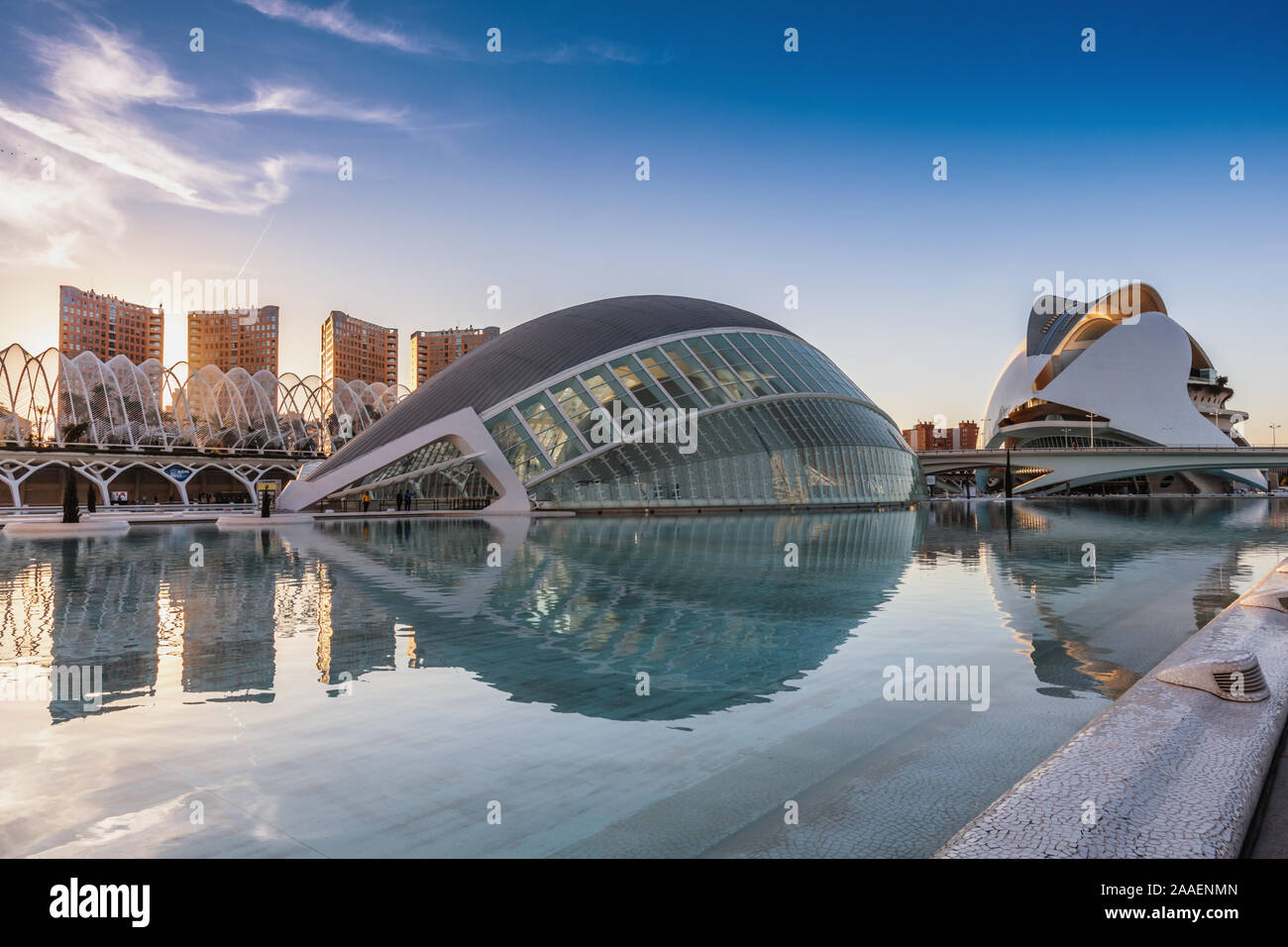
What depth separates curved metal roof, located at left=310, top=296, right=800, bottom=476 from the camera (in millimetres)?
38844

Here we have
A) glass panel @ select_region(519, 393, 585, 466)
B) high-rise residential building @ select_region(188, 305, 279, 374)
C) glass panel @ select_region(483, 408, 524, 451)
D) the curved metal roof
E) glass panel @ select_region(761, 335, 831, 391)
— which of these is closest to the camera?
glass panel @ select_region(519, 393, 585, 466)

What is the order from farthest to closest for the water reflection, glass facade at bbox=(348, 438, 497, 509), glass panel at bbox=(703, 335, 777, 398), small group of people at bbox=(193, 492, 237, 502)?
small group of people at bbox=(193, 492, 237, 502) → glass panel at bbox=(703, 335, 777, 398) → glass facade at bbox=(348, 438, 497, 509) → the water reflection

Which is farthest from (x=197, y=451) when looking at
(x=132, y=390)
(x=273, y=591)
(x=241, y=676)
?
(x=241, y=676)

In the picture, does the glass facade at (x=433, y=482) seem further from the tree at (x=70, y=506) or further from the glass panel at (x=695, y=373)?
the tree at (x=70, y=506)

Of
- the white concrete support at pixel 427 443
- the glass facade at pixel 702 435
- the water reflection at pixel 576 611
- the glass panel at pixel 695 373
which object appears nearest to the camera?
the water reflection at pixel 576 611

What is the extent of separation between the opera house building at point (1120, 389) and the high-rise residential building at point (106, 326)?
393 feet

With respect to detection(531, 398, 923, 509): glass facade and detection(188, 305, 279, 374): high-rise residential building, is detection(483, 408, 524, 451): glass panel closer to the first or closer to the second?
detection(531, 398, 923, 509): glass facade

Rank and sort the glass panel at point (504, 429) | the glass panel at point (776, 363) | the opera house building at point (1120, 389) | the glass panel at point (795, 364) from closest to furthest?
the glass panel at point (504, 429), the glass panel at point (776, 363), the glass panel at point (795, 364), the opera house building at point (1120, 389)

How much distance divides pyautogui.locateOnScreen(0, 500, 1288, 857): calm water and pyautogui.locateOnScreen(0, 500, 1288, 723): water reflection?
0.06m

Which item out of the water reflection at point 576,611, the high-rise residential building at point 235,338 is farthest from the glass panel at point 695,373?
the high-rise residential building at point 235,338

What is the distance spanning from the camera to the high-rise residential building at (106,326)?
117 meters

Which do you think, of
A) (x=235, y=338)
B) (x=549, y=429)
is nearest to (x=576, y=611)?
(x=549, y=429)

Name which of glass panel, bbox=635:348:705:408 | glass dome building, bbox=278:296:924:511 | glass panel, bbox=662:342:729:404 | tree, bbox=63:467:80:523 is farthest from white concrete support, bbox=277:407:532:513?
tree, bbox=63:467:80:523

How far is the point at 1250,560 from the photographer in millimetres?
15891
